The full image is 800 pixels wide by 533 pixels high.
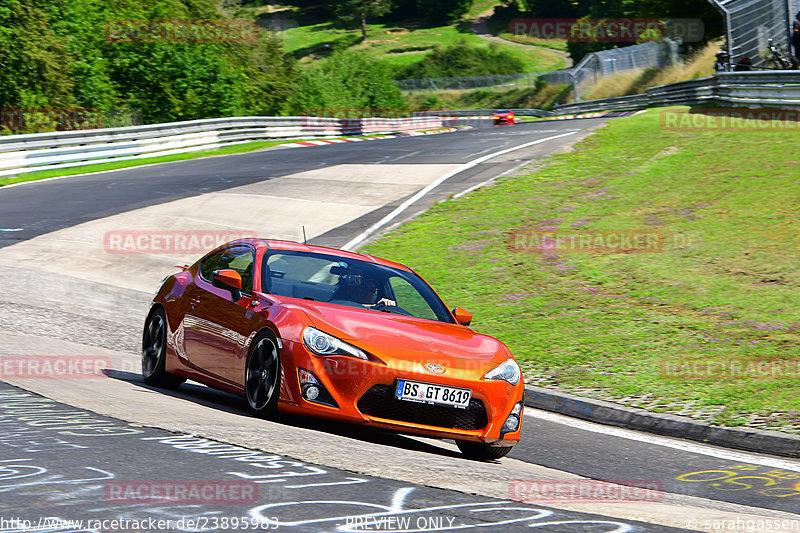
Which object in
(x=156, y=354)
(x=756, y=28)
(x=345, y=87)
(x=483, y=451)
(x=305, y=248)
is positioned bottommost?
(x=483, y=451)

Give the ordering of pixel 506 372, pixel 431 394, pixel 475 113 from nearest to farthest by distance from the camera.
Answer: pixel 431 394 < pixel 506 372 < pixel 475 113

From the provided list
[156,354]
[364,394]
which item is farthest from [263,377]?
[156,354]

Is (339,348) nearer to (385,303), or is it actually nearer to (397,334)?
(397,334)

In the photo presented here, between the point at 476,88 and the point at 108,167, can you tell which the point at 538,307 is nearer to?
the point at 108,167

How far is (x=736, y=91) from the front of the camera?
31000mm

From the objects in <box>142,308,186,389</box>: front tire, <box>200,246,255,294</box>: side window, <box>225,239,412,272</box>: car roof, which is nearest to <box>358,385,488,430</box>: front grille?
<box>200,246,255,294</box>: side window

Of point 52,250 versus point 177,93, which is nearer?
point 52,250

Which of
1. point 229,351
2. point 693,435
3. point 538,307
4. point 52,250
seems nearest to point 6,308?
point 52,250

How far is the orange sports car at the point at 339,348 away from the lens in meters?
6.64

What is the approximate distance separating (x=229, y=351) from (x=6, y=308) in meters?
5.35

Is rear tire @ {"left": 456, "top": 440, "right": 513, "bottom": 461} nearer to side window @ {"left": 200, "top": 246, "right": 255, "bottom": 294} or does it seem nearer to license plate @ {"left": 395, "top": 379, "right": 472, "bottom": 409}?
license plate @ {"left": 395, "top": 379, "right": 472, "bottom": 409}

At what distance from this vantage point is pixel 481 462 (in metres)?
6.79

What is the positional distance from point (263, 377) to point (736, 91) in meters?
27.5

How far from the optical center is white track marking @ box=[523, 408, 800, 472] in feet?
23.9
